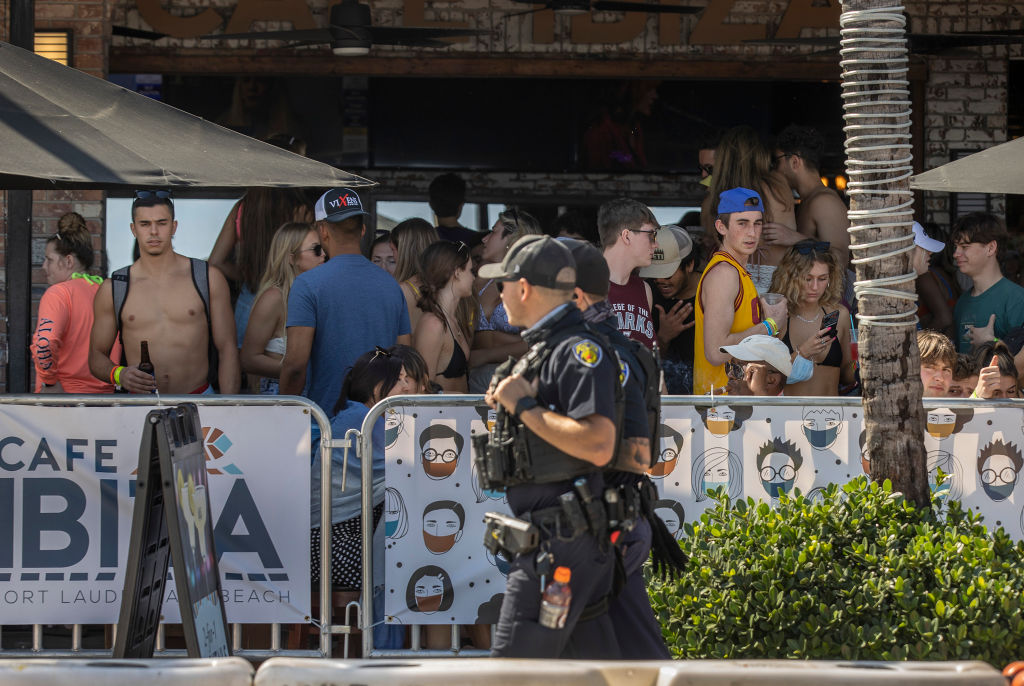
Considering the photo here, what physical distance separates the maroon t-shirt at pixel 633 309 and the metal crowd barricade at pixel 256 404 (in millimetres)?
1683

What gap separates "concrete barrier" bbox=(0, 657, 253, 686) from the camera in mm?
3162

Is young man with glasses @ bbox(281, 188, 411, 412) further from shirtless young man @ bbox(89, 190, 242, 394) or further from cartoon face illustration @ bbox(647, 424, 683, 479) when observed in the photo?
cartoon face illustration @ bbox(647, 424, 683, 479)

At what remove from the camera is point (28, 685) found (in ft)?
10.4

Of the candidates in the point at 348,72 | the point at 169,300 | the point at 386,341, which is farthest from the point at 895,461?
the point at 348,72

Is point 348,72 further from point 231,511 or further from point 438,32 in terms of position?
point 231,511

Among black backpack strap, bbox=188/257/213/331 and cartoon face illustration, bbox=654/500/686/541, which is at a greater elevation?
black backpack strap, bbox=188/257/213/331

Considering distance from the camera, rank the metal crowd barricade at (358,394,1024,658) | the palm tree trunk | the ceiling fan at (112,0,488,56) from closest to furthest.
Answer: the palm tree trunk → the metal crowd barricade at (358,394,1024,658) → the ceiling fan at (112,0,488,56)

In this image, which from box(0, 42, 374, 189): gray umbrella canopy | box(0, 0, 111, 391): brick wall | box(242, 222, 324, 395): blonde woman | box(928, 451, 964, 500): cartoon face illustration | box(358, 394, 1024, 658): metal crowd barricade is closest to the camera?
box(0, 42, 374, 189): gray umbrella canopy

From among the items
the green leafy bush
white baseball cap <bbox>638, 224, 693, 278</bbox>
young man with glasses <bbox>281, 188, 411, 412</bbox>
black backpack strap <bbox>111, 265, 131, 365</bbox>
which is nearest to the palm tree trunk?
the green leafy bush

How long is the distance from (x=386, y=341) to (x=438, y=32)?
11.4 ft

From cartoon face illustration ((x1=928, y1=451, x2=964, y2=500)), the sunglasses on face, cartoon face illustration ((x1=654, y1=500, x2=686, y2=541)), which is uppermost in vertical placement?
the sunglasses on face

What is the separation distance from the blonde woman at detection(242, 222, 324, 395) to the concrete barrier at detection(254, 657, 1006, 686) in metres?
3.66

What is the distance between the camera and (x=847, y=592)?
14.1 ft

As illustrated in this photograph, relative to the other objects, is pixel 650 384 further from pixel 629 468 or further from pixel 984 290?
pixel 984 290
